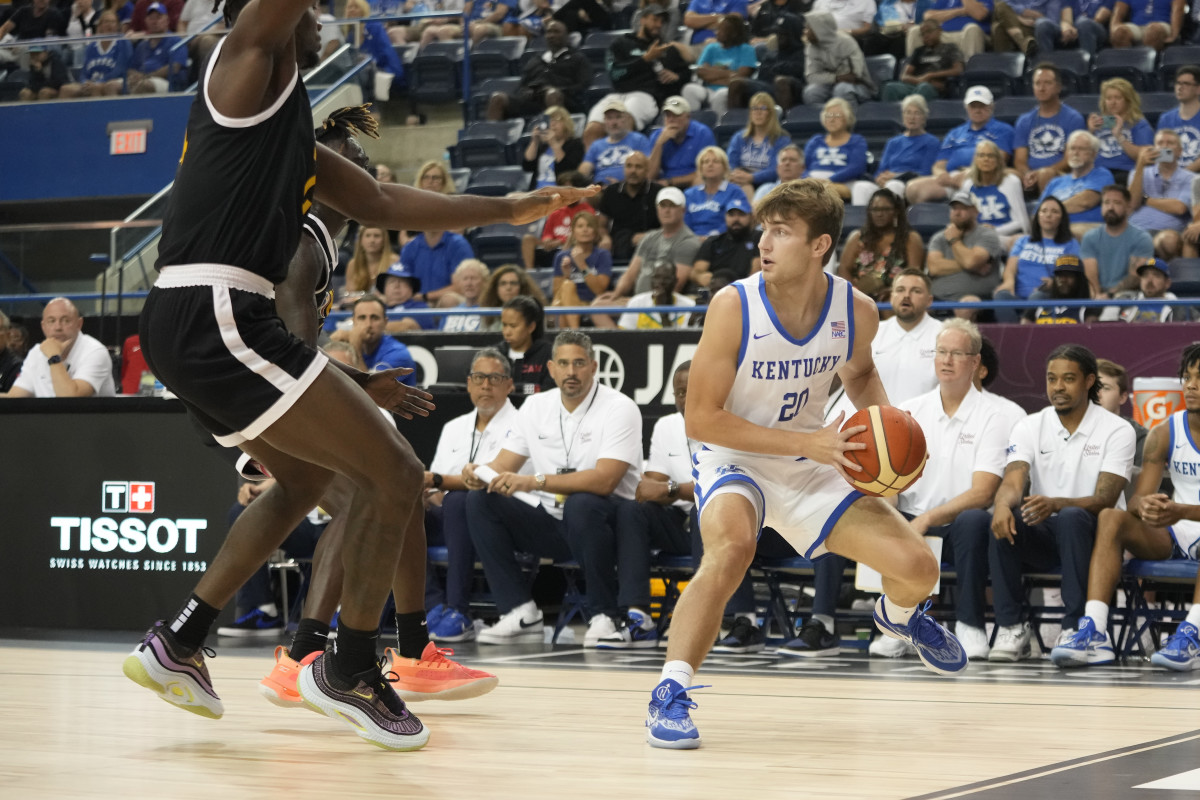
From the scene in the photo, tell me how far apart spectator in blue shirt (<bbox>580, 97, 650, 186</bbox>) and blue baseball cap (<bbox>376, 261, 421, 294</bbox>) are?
2007 millimetres

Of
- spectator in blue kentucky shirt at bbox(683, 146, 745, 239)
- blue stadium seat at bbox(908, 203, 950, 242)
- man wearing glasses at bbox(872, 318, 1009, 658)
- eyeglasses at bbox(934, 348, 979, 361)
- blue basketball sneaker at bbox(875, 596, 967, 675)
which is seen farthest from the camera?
spectator in blue kentucky shirt at bbox(683, 146, 745, 239)

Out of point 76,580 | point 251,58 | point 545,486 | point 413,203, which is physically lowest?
point 76,580

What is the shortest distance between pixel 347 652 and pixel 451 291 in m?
8.14

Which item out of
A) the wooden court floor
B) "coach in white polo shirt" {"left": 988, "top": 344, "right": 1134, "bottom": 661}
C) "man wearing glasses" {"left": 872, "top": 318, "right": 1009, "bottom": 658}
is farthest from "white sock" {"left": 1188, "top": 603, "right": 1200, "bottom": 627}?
"man wearing glasses" {"left": 872, "top": 318, "right": 1009, "bottom": 658}

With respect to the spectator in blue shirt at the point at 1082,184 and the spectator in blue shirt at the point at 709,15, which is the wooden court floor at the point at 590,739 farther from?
the spectator in blue shirt at the point at 709,15

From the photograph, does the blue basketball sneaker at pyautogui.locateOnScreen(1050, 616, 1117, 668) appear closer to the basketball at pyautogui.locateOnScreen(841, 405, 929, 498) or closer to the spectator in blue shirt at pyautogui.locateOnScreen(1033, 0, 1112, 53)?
the basketball at pyautogui.locateOnScreen(841, 405, 929, 498)

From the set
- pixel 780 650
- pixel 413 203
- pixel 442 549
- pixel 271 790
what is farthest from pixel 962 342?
pixel 271 790

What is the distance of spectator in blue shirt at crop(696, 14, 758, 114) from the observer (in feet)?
47.4

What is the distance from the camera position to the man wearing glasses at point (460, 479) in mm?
8562

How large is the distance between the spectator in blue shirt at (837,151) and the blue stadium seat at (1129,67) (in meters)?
2.24

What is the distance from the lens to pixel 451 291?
12.2m

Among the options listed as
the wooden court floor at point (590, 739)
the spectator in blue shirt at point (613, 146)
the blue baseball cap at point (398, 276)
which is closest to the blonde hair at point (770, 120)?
the spectator in blue shirt at point (613, 146)

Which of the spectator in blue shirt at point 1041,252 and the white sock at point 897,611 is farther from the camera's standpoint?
the spectator in blue shirt at point 1041,252

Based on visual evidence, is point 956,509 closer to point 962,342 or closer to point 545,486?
point 962,342
